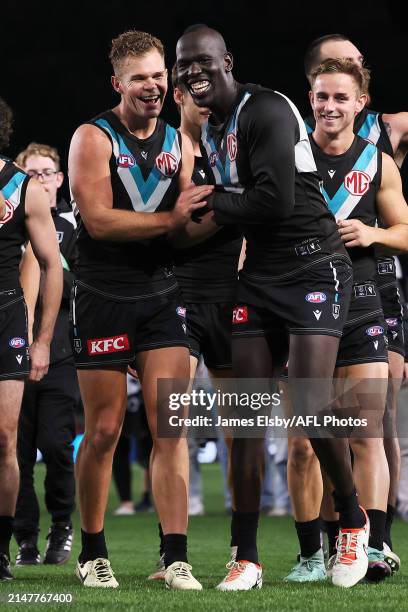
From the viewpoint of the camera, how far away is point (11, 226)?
16.7ft

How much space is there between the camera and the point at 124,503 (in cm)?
1040

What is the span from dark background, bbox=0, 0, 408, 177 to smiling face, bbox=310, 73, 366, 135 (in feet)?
27.8

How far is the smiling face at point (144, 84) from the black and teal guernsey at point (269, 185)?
245mm

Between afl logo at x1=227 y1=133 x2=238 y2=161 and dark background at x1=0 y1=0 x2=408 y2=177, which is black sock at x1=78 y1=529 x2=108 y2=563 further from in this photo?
dark background at x1=0 y1=0 x2=408 y2=177

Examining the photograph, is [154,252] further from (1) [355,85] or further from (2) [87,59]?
(2) [87,59]

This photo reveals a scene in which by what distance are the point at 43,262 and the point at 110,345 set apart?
747 millimetres

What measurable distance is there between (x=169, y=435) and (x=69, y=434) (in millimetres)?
2097

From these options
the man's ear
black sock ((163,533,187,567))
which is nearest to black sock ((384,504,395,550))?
black sock ((163,533,187,567))

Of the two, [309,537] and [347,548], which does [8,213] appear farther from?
[347,548]

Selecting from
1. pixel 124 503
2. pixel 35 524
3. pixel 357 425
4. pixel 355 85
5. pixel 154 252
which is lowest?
pixel 124 503

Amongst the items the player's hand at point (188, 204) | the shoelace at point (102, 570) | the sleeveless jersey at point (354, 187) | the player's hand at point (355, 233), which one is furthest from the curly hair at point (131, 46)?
the shoelace at point (102, 570)

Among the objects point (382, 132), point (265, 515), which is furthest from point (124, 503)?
point (382, 132)

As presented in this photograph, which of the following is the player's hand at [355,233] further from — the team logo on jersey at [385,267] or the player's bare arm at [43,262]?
the player's bare arm at [43,262]

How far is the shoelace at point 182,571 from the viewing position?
4.47 m
